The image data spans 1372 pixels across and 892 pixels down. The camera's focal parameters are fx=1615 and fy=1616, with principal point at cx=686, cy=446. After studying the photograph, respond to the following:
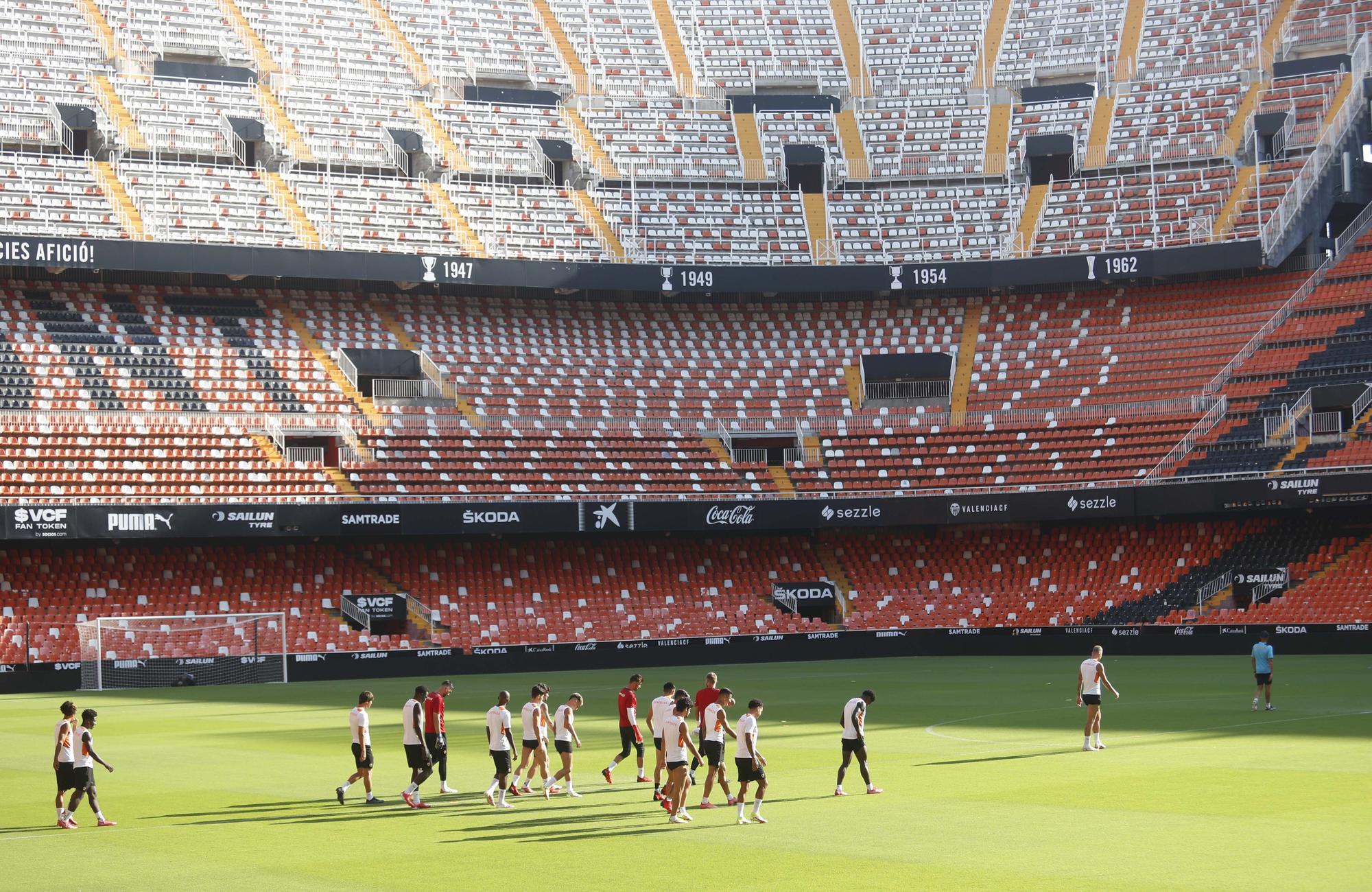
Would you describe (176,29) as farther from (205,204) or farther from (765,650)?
(765,650)

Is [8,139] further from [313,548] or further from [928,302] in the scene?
[928,302]

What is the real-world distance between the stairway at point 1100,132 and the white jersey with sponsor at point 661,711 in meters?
53.8

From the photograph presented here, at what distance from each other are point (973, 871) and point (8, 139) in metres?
56.5

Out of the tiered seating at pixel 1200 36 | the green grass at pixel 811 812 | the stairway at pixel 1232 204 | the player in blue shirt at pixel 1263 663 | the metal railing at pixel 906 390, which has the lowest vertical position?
the green grass at pixel 811 812

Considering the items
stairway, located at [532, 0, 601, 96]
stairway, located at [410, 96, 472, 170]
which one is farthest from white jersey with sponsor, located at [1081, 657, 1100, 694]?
stairway, located at [532, 0, 601, 96]

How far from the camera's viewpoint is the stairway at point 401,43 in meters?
71.7

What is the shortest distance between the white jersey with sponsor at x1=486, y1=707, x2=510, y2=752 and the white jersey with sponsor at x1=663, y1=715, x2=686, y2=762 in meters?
3.02

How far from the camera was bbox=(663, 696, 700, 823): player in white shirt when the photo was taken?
19.8 meters

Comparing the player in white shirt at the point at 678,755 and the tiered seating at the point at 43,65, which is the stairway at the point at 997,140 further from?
the player in white shirt at the point at 678,755

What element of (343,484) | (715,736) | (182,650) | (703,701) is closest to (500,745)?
(703,701)

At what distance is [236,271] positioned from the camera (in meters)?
60.1

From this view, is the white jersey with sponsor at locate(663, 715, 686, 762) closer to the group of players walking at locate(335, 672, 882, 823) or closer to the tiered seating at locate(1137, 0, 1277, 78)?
the group of players walking at locate(335, 672, 882, 823)

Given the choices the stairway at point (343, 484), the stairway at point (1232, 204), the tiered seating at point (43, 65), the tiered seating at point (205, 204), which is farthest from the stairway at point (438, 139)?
the stairway at point (1232, 204)

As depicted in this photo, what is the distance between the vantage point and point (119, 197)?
202ft
